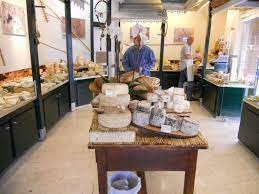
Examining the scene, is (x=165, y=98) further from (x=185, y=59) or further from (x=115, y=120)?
(x=185, y=59)

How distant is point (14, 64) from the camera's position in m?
4.07

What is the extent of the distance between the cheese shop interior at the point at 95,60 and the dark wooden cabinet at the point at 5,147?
0.01 metres

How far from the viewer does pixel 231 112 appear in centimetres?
448

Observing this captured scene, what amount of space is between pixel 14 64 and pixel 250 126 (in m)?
4.26

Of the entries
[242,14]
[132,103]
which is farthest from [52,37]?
[242,14]

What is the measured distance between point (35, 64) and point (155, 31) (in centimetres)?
492

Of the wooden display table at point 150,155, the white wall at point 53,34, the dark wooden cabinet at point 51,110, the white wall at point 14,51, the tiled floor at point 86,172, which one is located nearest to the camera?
the wooden display table at point 150,155

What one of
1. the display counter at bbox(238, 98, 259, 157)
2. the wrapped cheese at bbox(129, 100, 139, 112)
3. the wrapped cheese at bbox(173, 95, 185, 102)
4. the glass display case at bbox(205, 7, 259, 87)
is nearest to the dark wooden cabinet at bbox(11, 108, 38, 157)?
the wrapped cheese at bbox(129, 100, 139, 112)

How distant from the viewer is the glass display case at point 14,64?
2926 millimetres

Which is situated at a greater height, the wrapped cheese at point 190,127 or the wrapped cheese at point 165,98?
the wrapped cheese at point 165,98

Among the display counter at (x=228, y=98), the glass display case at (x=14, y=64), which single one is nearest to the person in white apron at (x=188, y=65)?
the display counter at (x=228, y=98)

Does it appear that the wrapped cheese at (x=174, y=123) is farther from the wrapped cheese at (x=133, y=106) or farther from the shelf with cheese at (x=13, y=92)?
the shelf with cheese at (x=13, y=92)

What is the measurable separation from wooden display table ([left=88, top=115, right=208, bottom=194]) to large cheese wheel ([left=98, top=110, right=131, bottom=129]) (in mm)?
112

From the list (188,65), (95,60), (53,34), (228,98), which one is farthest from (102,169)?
(95,60)
